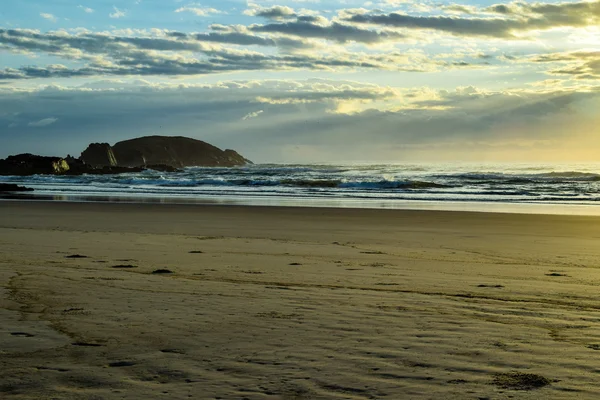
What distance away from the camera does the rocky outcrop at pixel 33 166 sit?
290 feet

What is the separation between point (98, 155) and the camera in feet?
500

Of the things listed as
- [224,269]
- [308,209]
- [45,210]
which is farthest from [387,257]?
[45,210]

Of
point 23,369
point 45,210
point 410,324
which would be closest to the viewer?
point 23,369

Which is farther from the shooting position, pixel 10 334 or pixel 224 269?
pixel 224 269

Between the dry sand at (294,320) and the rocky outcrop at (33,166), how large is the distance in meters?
80.6

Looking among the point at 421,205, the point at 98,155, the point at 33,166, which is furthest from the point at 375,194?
the point at 98,155

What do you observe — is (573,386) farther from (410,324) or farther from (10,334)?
(10,334)

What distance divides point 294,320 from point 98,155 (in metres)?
154

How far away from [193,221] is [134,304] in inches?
525

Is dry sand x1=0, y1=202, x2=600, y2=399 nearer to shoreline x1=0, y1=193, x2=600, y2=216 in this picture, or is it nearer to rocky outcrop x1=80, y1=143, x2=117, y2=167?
shoreline x1=0, y1=193, x2=600, y2=216

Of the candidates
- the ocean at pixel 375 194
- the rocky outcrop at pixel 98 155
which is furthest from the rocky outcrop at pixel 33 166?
the rocky outcrop at pixel 98 155

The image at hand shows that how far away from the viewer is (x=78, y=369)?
4.66 meters

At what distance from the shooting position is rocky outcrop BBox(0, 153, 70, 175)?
290 feet

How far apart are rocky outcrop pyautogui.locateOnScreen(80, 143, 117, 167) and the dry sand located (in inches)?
5670
